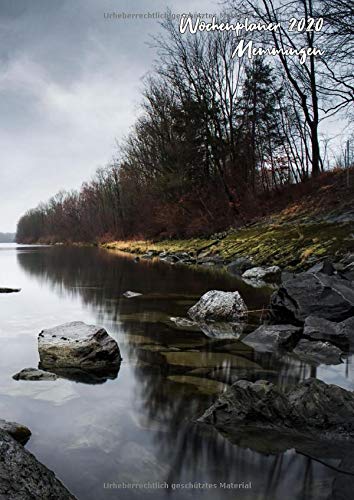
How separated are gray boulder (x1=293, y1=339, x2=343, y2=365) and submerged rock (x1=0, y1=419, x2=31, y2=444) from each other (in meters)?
3.19

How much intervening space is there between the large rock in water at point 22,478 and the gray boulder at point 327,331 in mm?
4284

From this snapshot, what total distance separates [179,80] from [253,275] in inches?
785

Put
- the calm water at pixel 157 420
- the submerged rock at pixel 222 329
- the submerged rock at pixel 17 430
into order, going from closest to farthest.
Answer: the calm water at pixel 157 420
the submerged rock at pixel 17 430
the submerged rock at pixel 222 329

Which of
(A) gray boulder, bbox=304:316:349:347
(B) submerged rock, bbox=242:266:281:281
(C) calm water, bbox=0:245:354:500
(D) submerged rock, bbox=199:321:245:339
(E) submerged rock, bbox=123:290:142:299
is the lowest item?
(C) calm water, bbox=0:245:354:500

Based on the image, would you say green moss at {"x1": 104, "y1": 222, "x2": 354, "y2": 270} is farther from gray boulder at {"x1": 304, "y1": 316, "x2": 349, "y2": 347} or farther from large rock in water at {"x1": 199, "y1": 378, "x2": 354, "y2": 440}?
large rock in water at {"x1": 199, "y1": 378, "x2": 354, "y2": 440}

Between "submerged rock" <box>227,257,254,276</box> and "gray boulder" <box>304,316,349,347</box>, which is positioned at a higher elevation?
"submerged rock" <box>227,257,254,276</box>

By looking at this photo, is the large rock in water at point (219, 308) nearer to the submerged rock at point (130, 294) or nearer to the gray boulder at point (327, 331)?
the gray boulder at point (327, 331)

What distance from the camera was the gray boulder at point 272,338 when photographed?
18.0 ft

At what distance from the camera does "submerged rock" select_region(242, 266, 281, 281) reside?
42.1 ft

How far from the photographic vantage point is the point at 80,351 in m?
4.73

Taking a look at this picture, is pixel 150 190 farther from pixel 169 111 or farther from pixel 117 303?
pixel 117 303

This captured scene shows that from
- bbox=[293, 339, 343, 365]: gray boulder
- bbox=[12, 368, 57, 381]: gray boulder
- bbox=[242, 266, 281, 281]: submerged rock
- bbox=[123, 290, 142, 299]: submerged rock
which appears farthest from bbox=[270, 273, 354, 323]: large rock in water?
bbox=[242, 266, 281, 281]: submerged rock

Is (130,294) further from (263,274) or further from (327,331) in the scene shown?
(327,331)

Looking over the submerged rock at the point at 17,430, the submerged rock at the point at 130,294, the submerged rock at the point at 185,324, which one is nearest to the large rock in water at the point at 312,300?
the submerged rock at the point at 185,324
